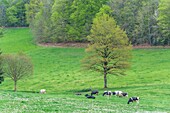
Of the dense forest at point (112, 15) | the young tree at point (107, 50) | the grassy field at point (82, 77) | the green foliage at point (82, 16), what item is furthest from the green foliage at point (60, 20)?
the young tree at point (107, 50)

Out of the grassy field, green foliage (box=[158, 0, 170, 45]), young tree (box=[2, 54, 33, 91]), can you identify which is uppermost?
green foliage (box=[158, 0, 170, 45])

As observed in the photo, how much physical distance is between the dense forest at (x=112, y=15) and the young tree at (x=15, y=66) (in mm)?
43246

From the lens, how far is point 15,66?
58156 millimetres

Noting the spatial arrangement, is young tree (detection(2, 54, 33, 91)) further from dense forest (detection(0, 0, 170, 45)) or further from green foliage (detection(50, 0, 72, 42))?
green foliage (detection(50, 0, 72, 42))

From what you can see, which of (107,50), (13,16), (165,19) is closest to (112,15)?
(165,19)

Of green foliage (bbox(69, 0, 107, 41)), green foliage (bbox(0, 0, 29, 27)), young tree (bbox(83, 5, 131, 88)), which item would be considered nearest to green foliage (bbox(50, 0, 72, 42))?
green foliage (bbox(69, 0, 107, 41))

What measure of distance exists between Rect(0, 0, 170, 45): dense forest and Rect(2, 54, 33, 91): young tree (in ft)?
142

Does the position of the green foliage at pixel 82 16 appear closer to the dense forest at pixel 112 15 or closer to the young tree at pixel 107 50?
the dense forest at pixel 112 15

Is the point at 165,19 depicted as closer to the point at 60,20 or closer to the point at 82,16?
the point at 82,16

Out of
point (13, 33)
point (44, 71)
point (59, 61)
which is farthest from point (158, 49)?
point (13, 33)

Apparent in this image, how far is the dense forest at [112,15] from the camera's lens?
96.0 m

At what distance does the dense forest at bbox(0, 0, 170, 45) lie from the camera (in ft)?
315

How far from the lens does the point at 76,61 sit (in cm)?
8712

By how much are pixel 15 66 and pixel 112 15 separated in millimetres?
51835
